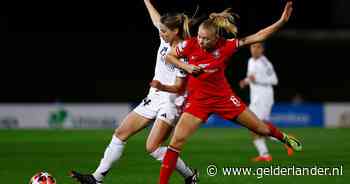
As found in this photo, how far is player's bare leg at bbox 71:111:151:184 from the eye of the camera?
922 cm

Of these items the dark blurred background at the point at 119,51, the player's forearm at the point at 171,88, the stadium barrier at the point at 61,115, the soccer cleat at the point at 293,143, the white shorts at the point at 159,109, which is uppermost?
the player's forearm at the point at 171,88

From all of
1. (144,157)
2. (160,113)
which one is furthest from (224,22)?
(144,157)

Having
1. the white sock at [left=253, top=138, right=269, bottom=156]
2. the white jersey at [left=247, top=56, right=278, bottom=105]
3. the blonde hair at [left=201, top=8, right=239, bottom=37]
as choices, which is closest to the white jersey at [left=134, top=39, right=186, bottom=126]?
the blonde hair at [left=201, top=8, right=239, bottom=37]

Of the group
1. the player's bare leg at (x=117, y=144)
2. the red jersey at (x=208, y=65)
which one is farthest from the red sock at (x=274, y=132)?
the player's bare leg at (x=117, y=144)

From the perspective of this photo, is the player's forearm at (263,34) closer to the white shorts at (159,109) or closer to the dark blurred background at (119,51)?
the white shorts at (159,109)

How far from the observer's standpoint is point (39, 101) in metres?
30.9

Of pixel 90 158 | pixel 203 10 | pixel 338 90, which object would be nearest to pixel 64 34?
pixel 203 10

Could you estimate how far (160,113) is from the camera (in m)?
9.16

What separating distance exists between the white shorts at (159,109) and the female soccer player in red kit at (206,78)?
0.28 metres

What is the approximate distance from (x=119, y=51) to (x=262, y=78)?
1789cm

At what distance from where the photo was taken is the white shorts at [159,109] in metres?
9.13

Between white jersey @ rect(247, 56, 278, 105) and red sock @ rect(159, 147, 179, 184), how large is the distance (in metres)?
6.49

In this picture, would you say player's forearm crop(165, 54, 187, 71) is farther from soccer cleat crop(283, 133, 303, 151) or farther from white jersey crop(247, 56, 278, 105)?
white jersey crop(247, 56, 278, 105)

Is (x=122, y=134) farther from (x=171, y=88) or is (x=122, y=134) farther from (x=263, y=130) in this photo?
(x=263, y=130)
